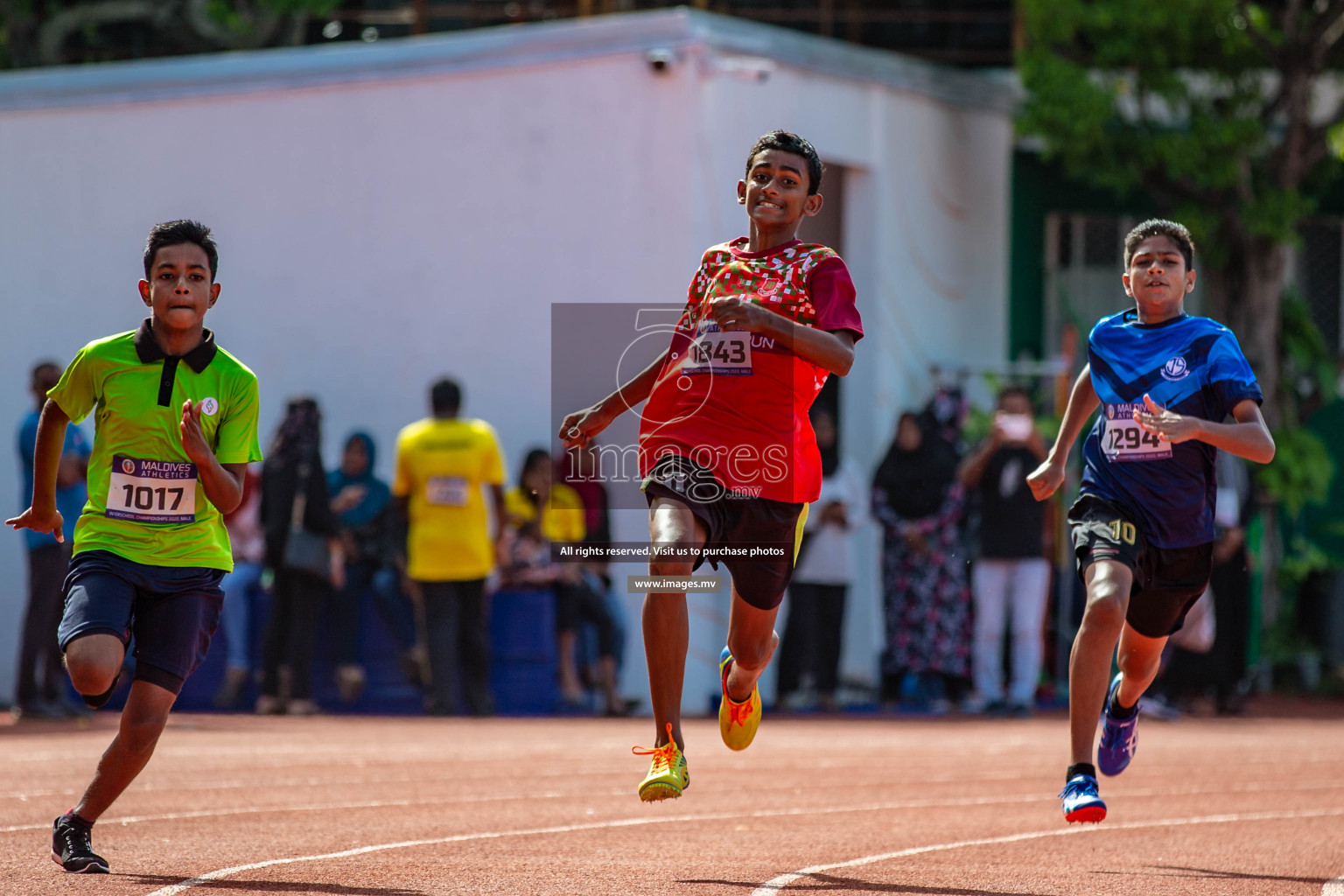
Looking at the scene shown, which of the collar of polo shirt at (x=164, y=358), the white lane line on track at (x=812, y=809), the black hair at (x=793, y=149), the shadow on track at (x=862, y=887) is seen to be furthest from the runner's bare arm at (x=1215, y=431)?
the collar of polo shirt at (x=164, y=358)

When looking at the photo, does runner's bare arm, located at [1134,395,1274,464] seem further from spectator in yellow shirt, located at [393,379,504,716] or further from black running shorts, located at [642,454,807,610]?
spectator in yellow shirt, located at [393,379,504,716]

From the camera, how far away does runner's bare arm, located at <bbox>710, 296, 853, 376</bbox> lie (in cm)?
606

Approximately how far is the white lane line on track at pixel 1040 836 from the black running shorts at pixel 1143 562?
Answer: 3.52 ft

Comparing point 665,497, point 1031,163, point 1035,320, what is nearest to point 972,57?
point 1031,163

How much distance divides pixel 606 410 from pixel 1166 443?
2079mm

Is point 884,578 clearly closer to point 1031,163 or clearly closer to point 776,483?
point 1031,163

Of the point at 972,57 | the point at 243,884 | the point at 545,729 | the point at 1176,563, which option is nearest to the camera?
the point at 243,884

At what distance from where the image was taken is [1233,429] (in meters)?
6.81

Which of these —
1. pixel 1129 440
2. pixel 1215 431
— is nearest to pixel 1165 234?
pixel 1129 440

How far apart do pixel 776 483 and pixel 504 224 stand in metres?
9.58

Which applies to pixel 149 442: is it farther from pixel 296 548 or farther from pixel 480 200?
pixel 480 200

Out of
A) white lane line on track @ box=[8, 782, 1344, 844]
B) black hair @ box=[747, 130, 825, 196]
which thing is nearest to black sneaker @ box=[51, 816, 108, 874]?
white lane line on track @ box=[8, 782, 1344, 844]

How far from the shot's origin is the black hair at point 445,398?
1366 cm

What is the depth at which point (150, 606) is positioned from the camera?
6.62 metres
